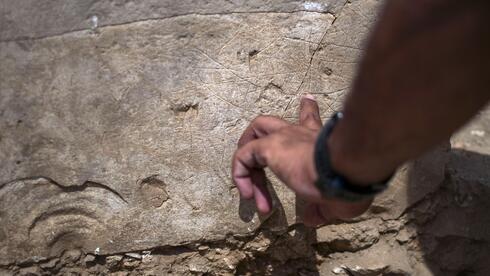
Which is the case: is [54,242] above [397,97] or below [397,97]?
below

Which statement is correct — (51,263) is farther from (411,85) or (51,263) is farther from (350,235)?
(411,85)

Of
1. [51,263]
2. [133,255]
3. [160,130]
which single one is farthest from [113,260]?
[160,130]

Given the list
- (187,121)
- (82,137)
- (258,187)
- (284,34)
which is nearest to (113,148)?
(82,137)

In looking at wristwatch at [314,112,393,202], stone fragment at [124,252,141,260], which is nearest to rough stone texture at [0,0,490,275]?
stone fragment at [124,252,141,260]

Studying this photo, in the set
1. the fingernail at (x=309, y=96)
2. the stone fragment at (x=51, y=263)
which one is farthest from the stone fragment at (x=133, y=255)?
the fingernail at (x=309, y=96)

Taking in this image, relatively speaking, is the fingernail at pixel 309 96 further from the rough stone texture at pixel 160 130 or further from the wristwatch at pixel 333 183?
the wristwatch at pixel 333 183

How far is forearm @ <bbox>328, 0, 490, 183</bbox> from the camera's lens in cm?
77

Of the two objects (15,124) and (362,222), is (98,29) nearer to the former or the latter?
(15,124)

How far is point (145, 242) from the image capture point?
5.28 feet

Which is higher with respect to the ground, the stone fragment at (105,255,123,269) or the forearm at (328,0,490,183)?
the forearm at (328,0,490,183)

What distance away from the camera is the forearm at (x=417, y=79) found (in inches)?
30.2

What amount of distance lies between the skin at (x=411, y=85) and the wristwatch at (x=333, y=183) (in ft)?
0.05

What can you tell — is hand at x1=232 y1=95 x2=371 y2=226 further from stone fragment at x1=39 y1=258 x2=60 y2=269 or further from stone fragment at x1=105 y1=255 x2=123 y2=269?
stone fragment at x1=39 y1=258 x2=60 y2=269

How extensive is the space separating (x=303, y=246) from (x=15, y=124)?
3.06 ft
